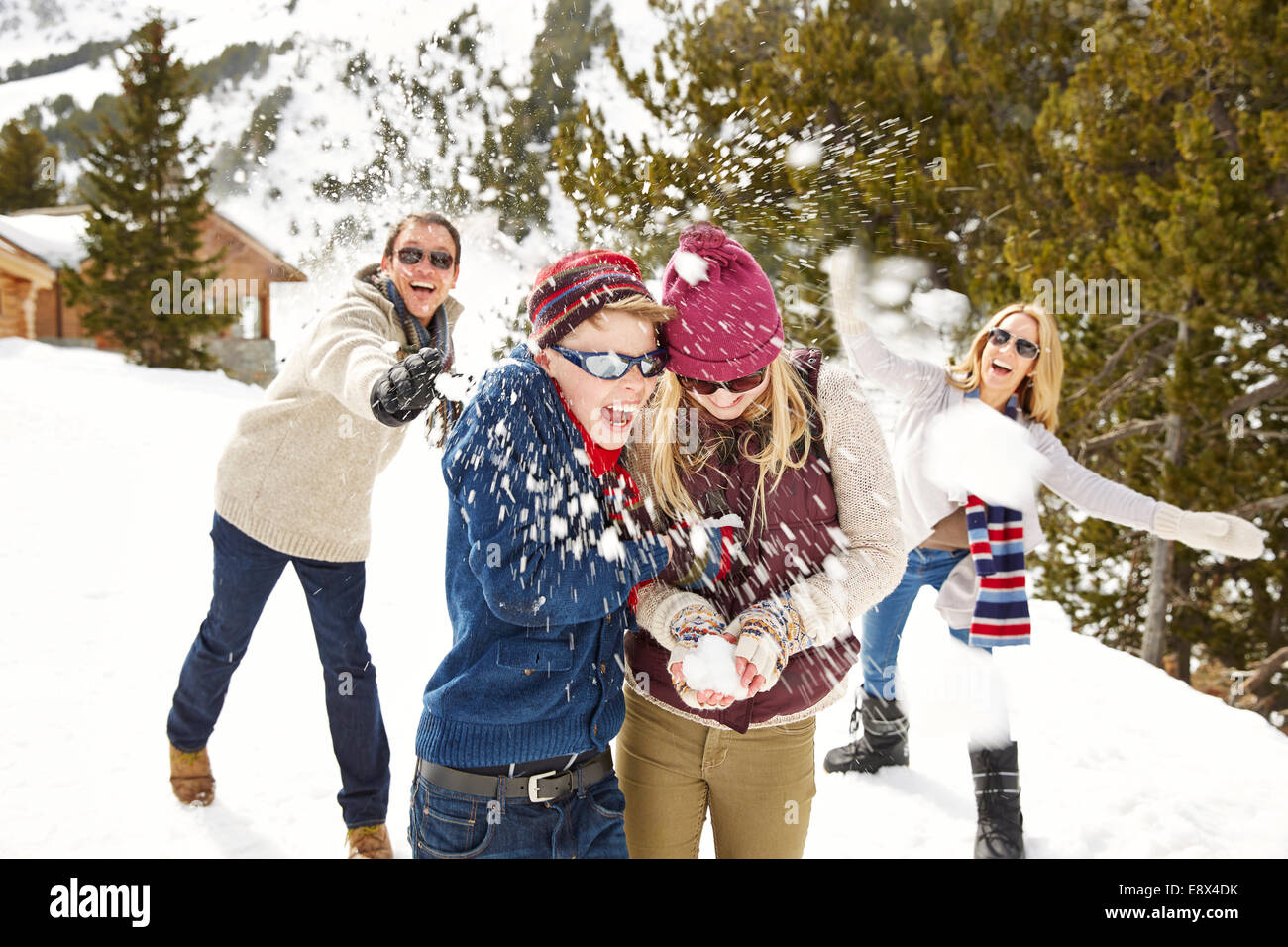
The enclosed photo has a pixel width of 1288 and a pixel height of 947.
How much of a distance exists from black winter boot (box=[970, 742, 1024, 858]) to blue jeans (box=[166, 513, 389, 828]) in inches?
77.9

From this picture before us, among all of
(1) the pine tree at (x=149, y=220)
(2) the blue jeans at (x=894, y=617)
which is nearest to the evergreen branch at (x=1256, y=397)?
(2) the blue jeans at (x=894, y=617)

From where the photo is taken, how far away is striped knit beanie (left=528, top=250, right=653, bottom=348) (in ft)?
4.44

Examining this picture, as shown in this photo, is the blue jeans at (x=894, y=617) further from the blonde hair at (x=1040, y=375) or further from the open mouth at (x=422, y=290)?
the open mouth at (x=422, y=290)

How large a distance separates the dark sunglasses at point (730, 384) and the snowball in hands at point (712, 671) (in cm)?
45

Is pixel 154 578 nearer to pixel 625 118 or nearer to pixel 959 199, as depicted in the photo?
pixel 625 118

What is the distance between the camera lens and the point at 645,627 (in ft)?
4.88

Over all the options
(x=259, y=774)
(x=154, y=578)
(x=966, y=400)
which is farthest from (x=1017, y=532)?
(x=154, y=578)

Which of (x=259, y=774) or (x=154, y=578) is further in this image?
(x=154, y=578)

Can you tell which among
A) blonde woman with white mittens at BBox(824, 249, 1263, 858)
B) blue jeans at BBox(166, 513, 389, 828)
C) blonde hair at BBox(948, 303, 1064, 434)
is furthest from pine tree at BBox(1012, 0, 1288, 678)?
blue jeans at BBox(166, 513, 389, 828)

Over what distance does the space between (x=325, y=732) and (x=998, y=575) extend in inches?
113

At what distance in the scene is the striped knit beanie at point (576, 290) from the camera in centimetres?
135

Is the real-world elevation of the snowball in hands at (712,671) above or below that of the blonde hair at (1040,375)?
below

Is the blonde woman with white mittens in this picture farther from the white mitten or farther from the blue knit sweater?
the blue knit sweater
